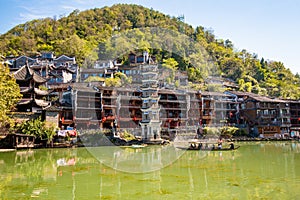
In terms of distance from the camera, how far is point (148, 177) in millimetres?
15750

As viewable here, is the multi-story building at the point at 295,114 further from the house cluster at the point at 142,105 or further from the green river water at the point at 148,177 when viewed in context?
the green river water at the point at 148,177

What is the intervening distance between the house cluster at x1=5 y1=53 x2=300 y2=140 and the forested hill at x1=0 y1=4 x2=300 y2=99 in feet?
34.4

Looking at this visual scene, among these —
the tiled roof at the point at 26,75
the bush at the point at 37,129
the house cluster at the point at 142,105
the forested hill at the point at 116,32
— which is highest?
the forested hill at the point at 116,32

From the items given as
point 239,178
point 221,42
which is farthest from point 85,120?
point 221,42

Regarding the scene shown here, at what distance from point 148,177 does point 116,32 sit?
186 ft

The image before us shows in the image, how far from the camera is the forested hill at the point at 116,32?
60.8 meters

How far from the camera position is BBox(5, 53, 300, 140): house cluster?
3322 cm

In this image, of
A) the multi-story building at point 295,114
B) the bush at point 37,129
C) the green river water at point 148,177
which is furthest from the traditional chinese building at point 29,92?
the multi-story building at point 295,114

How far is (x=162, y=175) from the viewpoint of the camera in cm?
1619

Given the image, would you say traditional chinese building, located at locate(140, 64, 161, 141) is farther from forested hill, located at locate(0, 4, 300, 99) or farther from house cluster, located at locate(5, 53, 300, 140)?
forested hill, located at locate(0, 4, 300, 99)

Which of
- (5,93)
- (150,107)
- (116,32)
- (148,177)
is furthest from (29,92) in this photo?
(116,32)

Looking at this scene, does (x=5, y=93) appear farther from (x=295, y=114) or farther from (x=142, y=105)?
(x=295, y=114)

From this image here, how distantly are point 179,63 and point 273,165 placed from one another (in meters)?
39.8

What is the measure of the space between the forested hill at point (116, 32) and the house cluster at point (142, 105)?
10496 mm
